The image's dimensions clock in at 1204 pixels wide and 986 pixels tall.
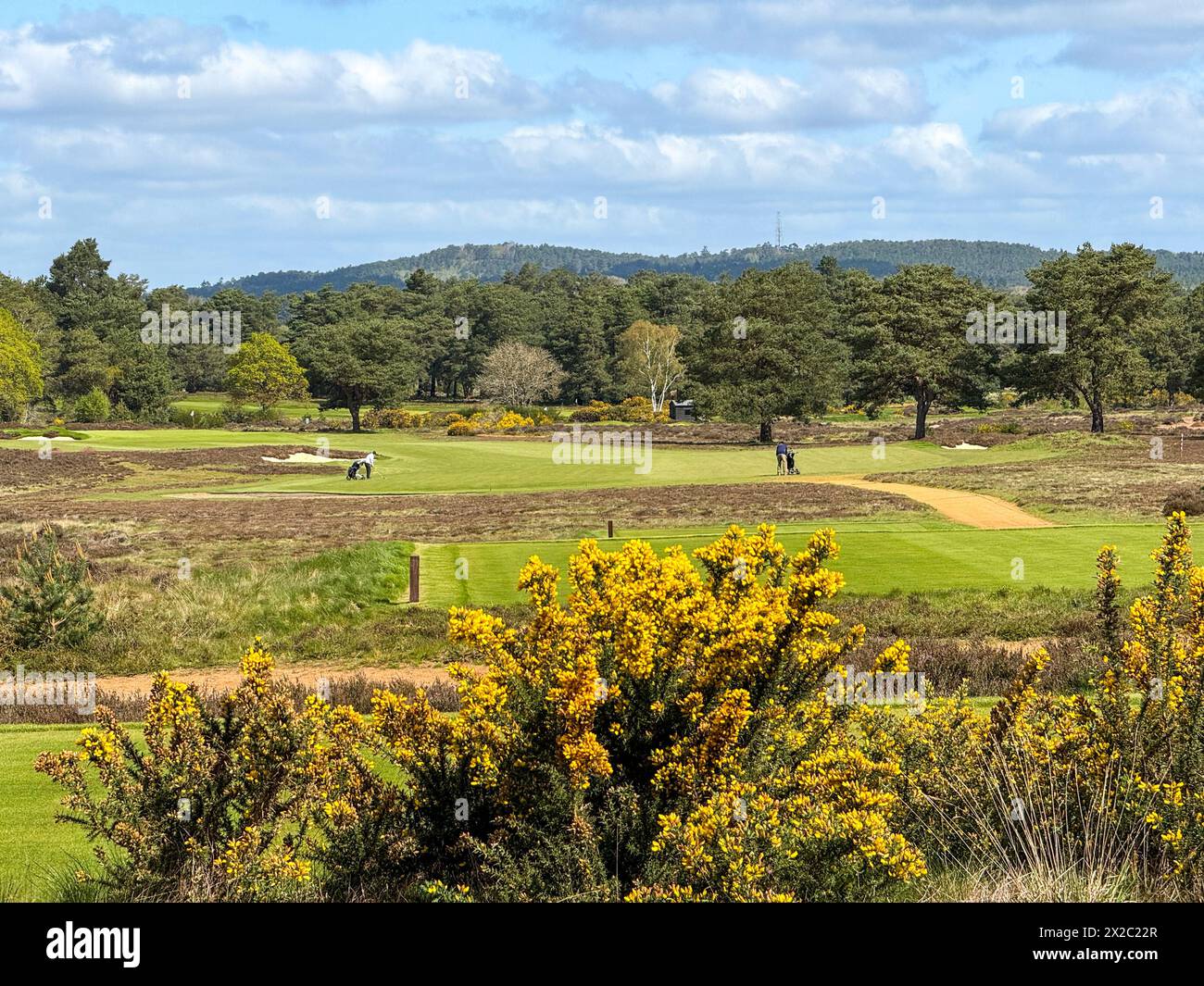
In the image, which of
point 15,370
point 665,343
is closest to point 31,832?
point 15,370

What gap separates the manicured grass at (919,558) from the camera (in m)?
26.0

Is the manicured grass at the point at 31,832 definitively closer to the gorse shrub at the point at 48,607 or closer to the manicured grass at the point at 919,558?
the gorse shrub at the point at 48,607

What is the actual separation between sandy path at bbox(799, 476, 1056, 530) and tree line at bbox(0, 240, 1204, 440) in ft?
92.6

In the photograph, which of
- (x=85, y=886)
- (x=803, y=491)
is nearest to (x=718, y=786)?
(x=85, y=886)

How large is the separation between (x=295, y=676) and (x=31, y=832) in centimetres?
1203

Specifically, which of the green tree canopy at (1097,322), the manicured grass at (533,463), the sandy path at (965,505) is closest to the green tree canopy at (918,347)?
the green tree canopy at (1097,322)

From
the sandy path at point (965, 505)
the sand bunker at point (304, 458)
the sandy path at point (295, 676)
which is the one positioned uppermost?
A: the sand bunker at point (304, 458)

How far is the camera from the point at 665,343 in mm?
132500

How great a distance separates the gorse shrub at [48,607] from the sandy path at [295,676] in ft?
7.72

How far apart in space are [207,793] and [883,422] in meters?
107

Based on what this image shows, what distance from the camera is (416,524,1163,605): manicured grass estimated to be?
25984 mm

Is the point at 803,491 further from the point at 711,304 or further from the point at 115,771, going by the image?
the point at 115,771

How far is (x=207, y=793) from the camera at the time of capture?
24.5ft

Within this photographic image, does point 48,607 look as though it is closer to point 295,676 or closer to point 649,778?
point 295,676
